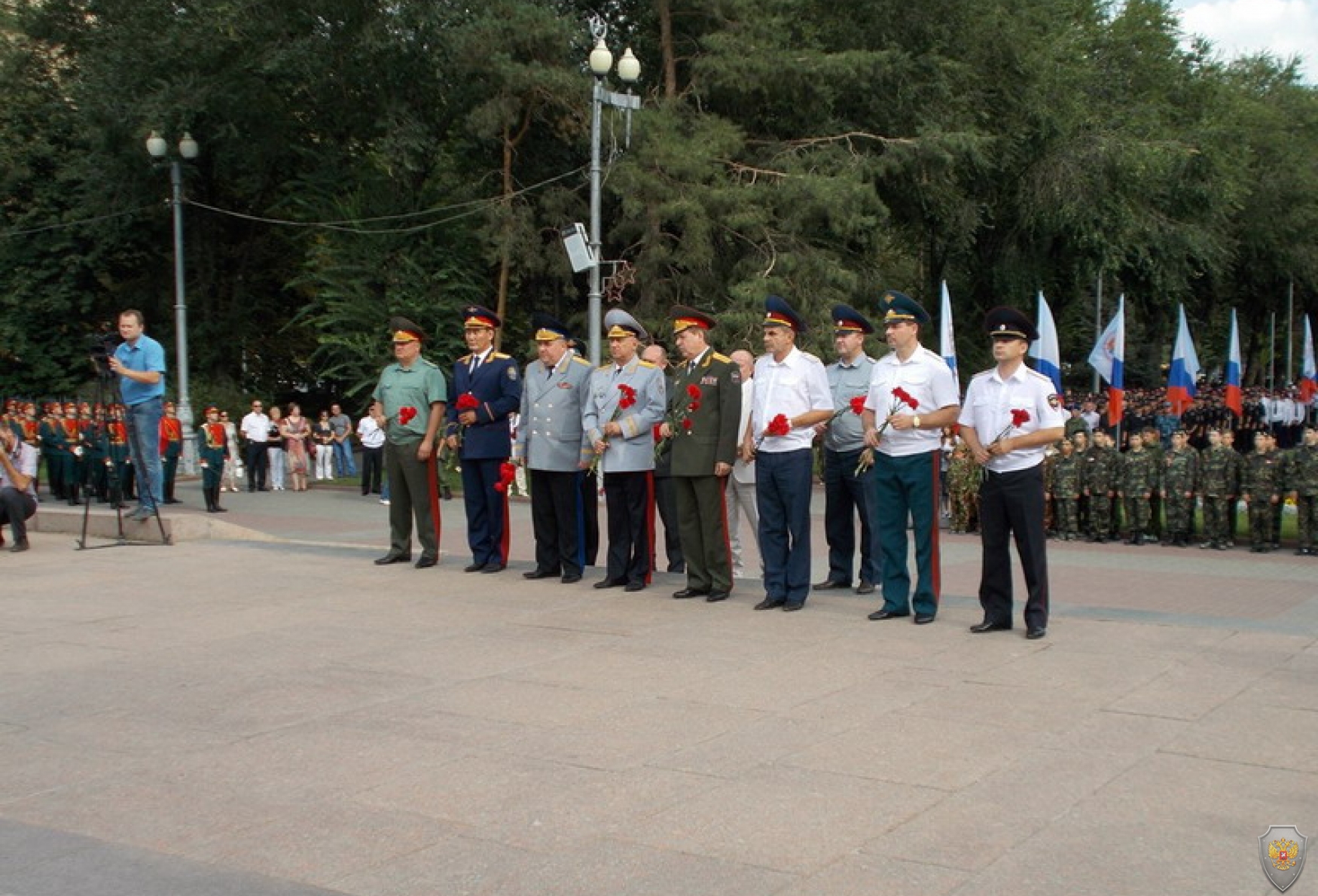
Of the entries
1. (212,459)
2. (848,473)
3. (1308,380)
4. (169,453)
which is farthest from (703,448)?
(1308,380)

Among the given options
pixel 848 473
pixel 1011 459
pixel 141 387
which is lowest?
pixel 848 473

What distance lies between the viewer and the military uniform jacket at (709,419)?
32.6 feet

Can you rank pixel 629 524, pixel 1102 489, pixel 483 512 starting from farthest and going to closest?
pixel 1102 489, pixel 483 512, pixel 629 524

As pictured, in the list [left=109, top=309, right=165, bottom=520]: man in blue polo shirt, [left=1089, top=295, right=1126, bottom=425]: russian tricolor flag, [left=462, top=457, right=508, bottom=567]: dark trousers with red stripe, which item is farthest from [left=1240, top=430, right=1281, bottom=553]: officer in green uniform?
[left=109, top=309, right=165, bottom=520]: man in blue polo shirt

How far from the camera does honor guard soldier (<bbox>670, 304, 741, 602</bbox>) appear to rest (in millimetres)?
9961

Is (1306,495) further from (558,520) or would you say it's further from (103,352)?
(103,352)

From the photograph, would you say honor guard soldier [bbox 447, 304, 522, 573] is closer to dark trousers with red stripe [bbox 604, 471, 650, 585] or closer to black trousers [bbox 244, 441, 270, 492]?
dark trousers with red stripe [bbox 604, 471, 650, 585]

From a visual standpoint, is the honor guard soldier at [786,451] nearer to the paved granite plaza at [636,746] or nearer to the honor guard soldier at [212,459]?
the paved granite plaza at [636,746]

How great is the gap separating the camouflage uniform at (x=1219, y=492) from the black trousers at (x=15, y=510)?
12334 mm

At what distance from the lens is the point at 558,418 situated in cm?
1104

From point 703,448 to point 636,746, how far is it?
4.18 meters

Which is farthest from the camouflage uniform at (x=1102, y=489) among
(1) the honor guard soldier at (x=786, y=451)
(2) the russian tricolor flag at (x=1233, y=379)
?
(1) the honor guard soldier at (x=786, y=451)

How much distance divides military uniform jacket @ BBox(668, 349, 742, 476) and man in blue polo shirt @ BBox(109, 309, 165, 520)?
18.3 feet

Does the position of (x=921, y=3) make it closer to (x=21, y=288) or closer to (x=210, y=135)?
(x=210, y=135)
